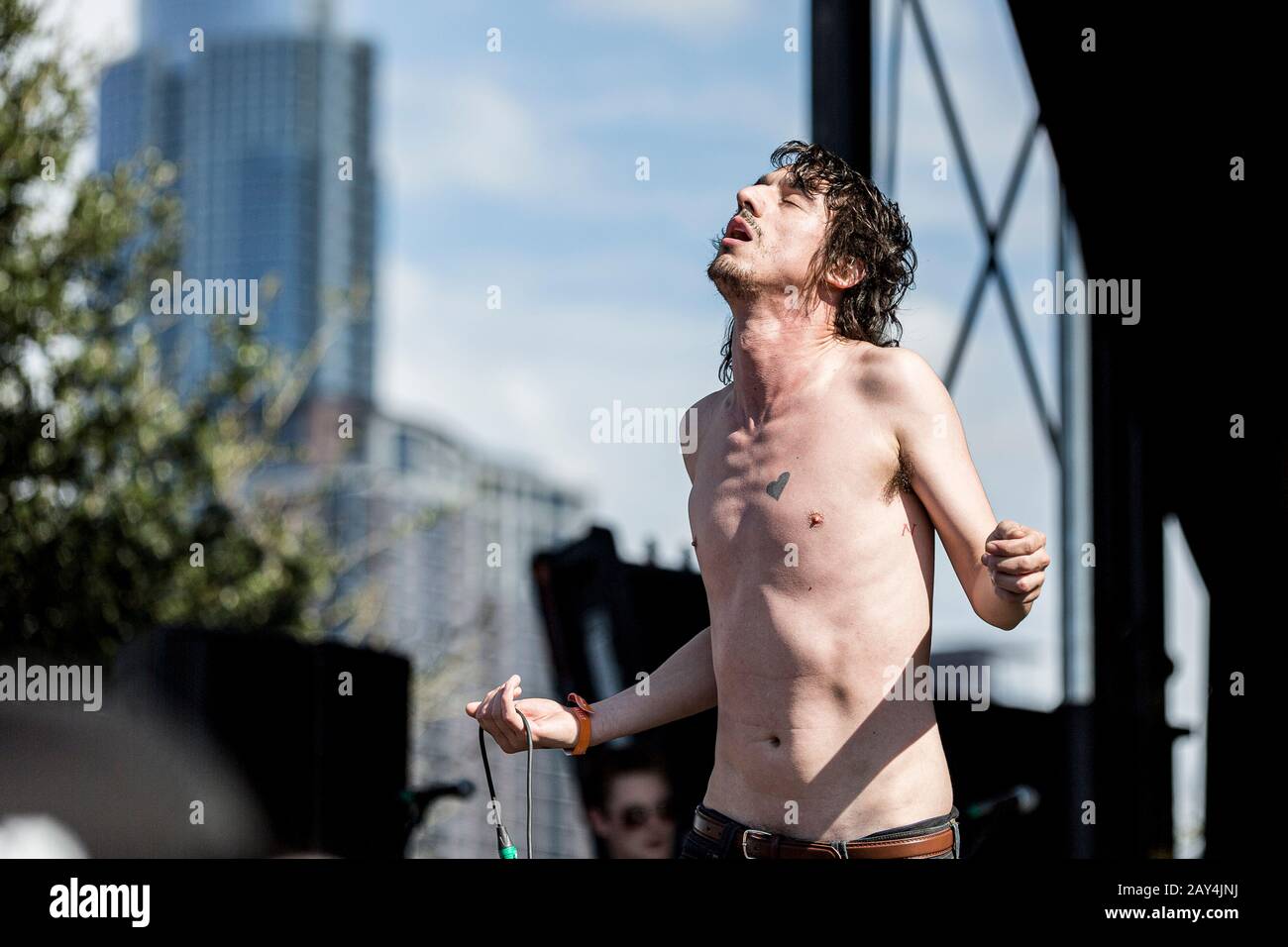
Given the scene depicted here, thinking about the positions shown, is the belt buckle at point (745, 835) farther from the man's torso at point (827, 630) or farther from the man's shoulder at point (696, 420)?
the man's shoulder at point (696, 420)

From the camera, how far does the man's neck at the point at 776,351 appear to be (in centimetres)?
299

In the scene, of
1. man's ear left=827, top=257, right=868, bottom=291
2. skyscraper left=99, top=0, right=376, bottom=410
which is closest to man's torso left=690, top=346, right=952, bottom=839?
man's ear left=827, top=257, right=868, bottom=291

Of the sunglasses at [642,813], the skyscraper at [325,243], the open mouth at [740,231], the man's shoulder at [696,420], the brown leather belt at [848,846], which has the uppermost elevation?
the skyscraper at [325,243]

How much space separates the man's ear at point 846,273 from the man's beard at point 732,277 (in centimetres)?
16

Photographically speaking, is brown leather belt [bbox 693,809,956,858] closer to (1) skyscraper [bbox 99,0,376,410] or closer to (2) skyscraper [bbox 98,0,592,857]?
(2) skyscraper [bbox 98,0,592,857]

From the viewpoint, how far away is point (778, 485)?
2.90 meters

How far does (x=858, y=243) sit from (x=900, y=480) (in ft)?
1.55

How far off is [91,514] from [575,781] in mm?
5300

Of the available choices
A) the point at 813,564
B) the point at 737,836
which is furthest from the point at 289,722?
the point at 813,564

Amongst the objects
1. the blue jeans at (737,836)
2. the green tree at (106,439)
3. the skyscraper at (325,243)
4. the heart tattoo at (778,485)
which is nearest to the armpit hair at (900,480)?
the heart tattoo at (778,485)

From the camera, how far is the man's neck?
9.81 feet

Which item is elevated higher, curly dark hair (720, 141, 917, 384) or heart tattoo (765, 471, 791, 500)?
curly dark hair (720, 141, 917, 384)

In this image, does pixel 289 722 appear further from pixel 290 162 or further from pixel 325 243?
pixel 290 162
